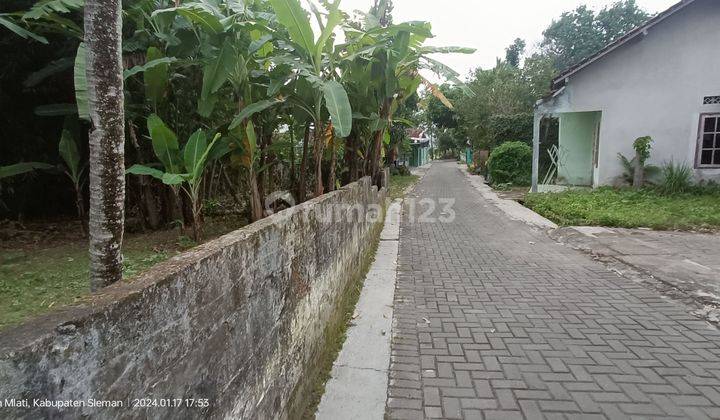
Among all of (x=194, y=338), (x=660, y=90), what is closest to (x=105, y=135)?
(x=194, y=338)

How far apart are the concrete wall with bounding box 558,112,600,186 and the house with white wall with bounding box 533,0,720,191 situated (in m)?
2.29

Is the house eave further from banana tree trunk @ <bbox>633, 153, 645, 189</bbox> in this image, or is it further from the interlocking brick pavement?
the interlocking brick pavement

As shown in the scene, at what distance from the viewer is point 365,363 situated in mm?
3037

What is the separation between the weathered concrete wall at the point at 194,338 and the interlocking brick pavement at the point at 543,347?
0.98 meters

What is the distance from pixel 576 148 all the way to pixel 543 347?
1299 centimetres

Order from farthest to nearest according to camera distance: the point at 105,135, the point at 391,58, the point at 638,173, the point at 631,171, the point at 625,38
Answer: the point at 631,171
the point at 638,173
the point at 625,38
the point at 391,58
the point at 105,135

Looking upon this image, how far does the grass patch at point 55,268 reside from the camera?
97.6 inches

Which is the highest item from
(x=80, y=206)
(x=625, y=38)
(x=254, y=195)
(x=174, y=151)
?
(x=625, y=38)

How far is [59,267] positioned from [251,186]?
1862mm

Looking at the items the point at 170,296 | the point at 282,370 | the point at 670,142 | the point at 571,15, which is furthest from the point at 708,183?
the point at 571,15

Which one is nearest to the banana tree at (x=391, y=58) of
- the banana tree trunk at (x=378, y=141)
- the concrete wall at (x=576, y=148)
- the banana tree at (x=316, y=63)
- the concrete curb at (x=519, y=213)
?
the banana tree trunk at (x=378, y=141)

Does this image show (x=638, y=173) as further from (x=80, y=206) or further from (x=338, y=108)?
(x=80, y=206)

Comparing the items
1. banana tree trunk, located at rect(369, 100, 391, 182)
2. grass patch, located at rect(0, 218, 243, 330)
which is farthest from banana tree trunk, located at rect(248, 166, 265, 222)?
banana tree trunk, located at rect(369, 100, 391, 182)

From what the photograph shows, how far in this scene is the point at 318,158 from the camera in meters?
4.62
